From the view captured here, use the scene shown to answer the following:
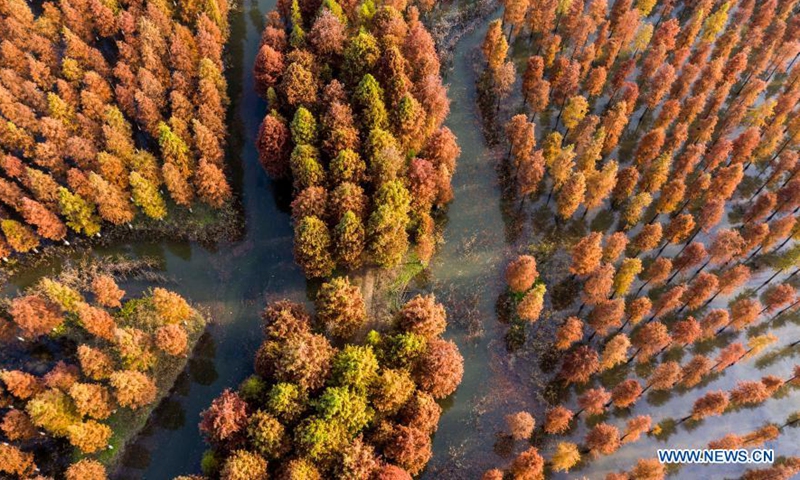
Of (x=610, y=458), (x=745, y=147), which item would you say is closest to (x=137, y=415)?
(x=610, y=458)

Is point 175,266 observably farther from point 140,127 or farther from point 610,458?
point 610,458

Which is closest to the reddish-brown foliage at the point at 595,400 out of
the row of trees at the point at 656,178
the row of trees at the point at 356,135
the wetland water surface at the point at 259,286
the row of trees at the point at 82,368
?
the row of trees at the point at 656,178

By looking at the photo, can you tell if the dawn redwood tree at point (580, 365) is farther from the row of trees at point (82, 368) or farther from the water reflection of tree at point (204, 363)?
the row of trees at point (82, 368)

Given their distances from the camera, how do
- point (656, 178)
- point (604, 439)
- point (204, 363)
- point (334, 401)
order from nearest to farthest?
point (334, 401) < point (604, 439) < point (204, 363) < point (656, 178)

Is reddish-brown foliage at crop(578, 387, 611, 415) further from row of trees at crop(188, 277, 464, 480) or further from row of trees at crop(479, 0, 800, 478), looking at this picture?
row of trees at crop(188, 277, 464, 480)

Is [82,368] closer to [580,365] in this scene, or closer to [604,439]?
[580,365]

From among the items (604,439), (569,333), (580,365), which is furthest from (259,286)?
(604,439)

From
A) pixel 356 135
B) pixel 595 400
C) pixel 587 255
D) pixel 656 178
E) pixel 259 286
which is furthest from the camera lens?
pixel 656 178
